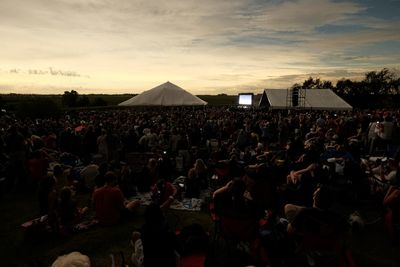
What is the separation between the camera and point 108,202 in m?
6.26

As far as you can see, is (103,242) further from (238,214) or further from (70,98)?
(70,98)

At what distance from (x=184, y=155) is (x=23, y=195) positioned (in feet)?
15.9

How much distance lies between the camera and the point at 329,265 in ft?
16.4

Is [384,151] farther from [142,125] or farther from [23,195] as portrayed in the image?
[23,195]

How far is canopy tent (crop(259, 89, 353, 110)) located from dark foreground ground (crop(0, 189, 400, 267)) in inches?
968

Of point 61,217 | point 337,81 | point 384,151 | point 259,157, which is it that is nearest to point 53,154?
point 61,217

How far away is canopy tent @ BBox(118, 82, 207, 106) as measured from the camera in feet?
33.3

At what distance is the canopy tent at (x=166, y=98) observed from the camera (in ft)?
33.3

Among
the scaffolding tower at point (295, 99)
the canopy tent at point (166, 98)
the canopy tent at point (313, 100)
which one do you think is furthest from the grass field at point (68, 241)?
the canopy tent at point (313, 100)

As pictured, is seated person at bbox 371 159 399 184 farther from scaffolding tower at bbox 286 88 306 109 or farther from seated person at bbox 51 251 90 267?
scaffolding tower at bbox 286 88 306 109

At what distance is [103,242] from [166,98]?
5.39 m

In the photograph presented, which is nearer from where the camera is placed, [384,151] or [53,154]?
[53,154]

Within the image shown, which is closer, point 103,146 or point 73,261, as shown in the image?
point 73,261

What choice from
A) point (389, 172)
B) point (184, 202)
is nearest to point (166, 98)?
point (184, 202)
